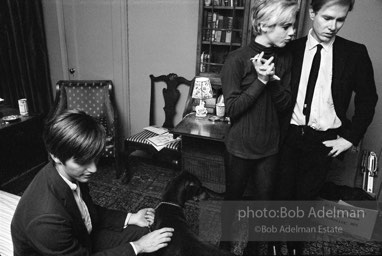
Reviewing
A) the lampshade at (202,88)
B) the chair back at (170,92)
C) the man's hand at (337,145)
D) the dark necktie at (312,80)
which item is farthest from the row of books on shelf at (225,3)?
the man's hand at (337,145)

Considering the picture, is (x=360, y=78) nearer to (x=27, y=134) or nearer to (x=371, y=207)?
(x=371, y=207)

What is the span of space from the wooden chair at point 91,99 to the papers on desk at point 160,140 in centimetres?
54

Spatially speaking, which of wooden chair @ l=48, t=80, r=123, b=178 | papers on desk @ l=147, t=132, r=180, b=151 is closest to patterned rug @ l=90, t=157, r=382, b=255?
wooden chair @ l=48, t=80, r=123, b=178

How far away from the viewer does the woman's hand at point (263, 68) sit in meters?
1.44

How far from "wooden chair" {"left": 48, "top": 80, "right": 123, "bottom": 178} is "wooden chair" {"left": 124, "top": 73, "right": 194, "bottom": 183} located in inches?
12.9

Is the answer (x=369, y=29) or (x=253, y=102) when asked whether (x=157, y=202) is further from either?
(x=369, y=29)

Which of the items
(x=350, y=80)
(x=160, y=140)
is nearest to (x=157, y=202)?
(x=160, y=140)

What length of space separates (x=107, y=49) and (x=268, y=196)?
2798 mm

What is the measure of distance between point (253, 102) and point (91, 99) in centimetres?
244

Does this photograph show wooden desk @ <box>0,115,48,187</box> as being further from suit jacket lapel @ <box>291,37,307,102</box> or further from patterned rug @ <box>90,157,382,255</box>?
suit jacket lapel @ <box>291,37,307,102</box>

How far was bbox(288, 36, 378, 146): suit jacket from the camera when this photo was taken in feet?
5.15

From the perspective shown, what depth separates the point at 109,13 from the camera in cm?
346

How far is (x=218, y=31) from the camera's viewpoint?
2.85 metres

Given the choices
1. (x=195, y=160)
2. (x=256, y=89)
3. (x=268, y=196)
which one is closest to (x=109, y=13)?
(x=195, y=160)
